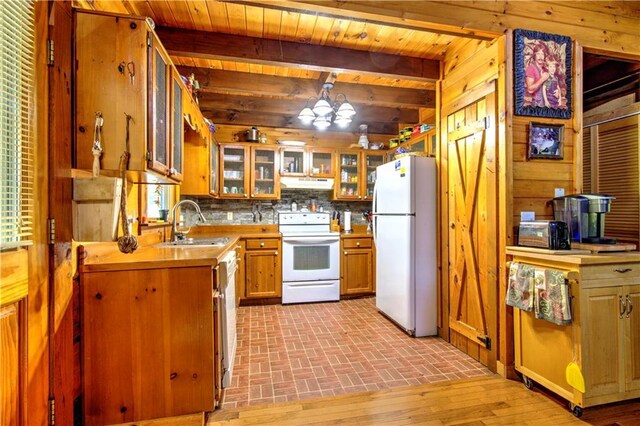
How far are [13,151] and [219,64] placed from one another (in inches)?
95.8

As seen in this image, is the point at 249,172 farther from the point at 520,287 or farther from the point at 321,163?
the point at 520,287

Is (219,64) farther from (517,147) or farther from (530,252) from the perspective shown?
(530,252)

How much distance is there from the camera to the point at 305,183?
437 cm

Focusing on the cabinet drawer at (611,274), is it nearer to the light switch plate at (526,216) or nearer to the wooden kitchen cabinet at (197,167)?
the light switch plate at (526,216)

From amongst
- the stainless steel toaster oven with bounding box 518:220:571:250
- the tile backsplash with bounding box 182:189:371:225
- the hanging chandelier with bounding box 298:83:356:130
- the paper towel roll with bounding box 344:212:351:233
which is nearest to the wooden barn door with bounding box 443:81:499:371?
the stainless steel toaster oven with bounding box 518:220:571:250

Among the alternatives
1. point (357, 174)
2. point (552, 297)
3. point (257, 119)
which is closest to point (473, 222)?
point (552, 297)

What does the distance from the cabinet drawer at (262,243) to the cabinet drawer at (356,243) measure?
95 centimetres

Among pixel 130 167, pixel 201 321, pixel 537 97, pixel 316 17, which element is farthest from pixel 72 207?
pixel 537 97

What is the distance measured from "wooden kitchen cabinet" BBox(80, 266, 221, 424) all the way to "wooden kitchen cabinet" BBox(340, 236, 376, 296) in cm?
267

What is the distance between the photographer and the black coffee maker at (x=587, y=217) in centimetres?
197

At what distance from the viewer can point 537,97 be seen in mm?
2209

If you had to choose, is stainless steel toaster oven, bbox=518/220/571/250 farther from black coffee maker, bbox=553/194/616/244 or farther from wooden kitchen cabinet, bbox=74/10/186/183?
wooden kitchen cabinet, bbox=74/10/186/183

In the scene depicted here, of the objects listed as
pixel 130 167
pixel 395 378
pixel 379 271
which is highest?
pixel 130 167

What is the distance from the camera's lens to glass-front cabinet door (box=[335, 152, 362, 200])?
179 inches
